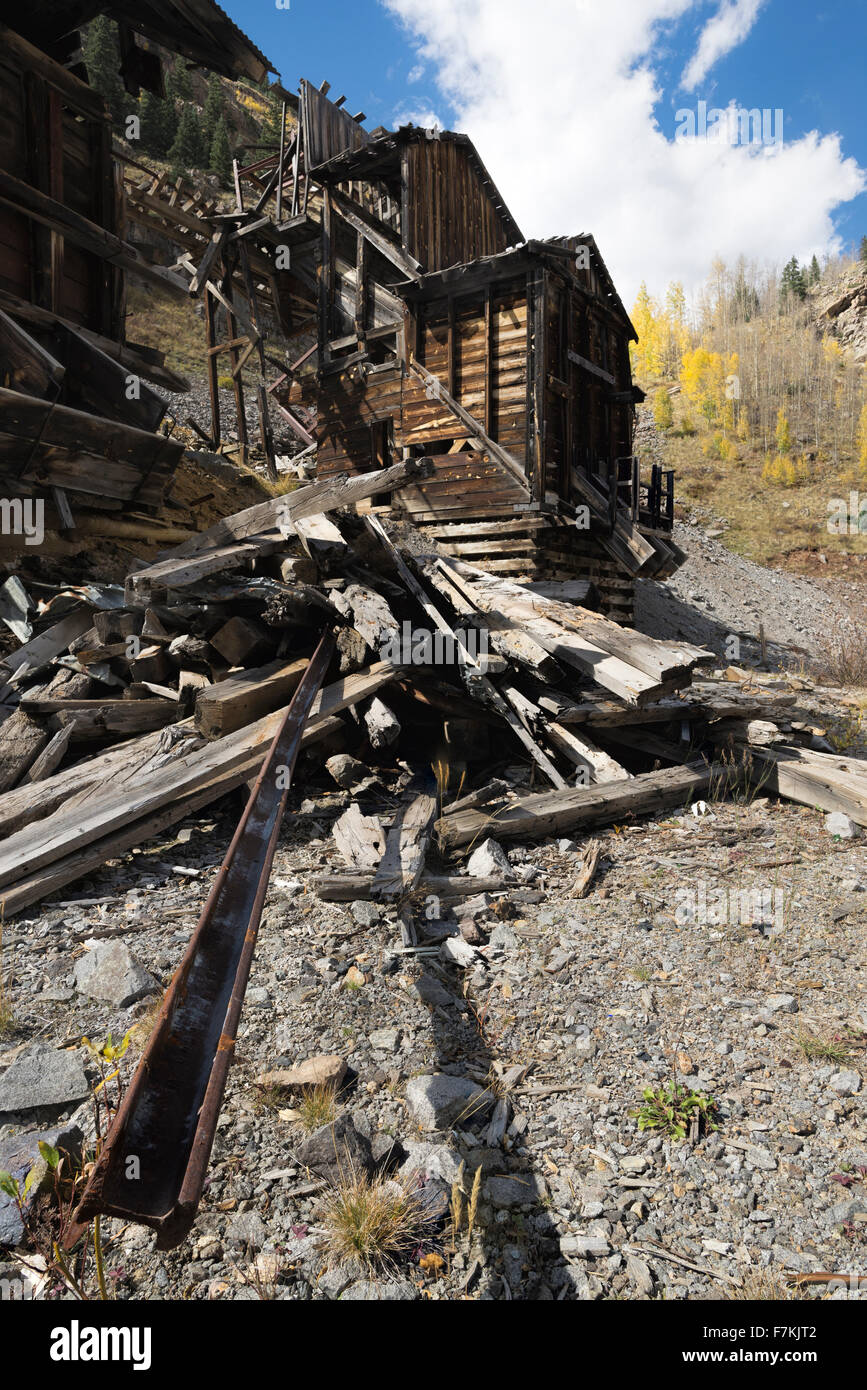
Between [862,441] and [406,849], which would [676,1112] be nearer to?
[406,849]

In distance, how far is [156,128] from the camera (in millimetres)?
Answer: 50438

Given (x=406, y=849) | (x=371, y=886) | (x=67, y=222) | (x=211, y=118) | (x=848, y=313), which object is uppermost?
(x=211, y=118)

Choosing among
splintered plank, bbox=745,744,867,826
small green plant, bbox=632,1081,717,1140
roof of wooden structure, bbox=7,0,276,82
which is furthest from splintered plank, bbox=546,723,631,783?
roof of wooden structure, bbox=7,0,276,82

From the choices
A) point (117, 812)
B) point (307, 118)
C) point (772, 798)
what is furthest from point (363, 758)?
point (307, 118)

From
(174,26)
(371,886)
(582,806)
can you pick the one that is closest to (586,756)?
(582,806)

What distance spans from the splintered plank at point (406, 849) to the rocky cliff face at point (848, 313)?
190 feet

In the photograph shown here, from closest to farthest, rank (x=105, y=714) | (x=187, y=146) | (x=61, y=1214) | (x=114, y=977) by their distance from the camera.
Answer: (x=61, y=1214), (x=114, y=977), (x=105, y=714), (x=187, y=146)

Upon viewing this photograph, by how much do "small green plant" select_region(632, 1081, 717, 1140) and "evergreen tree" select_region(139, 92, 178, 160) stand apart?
6589 centimetres

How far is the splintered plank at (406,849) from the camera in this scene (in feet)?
14.6

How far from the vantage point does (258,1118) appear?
8.56 ft

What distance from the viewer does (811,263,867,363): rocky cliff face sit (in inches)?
1963

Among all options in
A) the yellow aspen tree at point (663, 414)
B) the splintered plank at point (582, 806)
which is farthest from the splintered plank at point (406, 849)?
the yellow aspen tree at point (663, 414)

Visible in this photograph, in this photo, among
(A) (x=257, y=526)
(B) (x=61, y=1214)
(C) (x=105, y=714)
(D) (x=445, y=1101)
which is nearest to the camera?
(B) (x=61, y=1214)

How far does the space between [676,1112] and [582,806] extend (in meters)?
3.03
